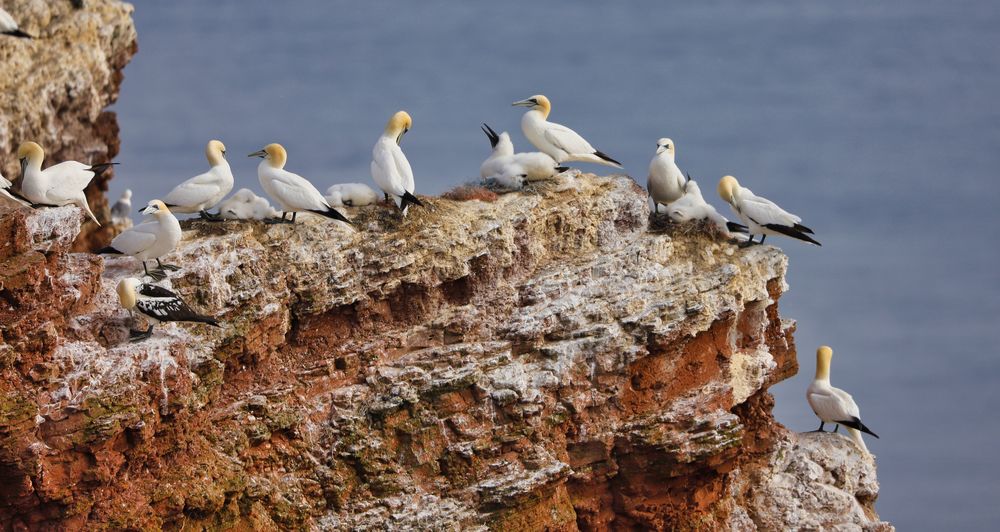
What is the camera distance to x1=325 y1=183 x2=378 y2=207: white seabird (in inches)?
1043

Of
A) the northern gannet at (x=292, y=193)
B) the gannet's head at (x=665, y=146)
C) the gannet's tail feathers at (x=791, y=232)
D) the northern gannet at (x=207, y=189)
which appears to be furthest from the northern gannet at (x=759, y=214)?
the northern gannet at (x=207, y=189)

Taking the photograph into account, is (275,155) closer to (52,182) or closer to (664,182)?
(52,182)

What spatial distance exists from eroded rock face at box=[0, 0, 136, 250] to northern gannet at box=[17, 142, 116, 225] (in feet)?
Result: 51.5

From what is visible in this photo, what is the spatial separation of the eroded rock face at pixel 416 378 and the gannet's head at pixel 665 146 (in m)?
1.67

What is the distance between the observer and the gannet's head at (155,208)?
2348 centimetres

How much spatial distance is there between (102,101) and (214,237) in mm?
21668

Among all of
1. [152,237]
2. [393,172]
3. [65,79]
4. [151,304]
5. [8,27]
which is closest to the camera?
[151,304]

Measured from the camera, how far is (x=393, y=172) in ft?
86.3

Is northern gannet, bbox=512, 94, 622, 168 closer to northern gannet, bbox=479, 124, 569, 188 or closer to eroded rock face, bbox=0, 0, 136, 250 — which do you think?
northern gannet, bbox=479, 124, 569, 188

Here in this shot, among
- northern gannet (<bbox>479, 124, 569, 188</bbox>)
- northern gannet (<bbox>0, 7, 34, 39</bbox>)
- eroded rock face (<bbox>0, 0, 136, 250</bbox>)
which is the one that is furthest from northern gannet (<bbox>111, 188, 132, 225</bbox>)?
northern gannet (<bbox>479, 124, 569, 188</bbox>)

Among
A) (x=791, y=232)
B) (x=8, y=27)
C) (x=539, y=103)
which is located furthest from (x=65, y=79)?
(x=791, y=232)

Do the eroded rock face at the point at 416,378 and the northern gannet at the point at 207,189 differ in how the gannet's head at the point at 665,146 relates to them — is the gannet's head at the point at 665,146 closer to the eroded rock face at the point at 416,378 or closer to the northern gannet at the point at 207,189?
the eroded rock face at the point at 416,378

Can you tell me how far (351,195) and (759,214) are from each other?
780 cm

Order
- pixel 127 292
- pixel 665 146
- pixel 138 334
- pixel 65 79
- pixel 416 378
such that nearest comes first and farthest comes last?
pixel 127 292 < pixel 138 334 < pixel 416 378 < pixel 665 146 < pixel 65 79
